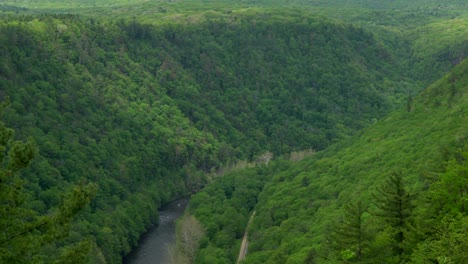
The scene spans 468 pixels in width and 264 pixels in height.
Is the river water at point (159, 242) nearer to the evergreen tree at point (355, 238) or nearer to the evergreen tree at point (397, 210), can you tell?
the evergreen tree at point (355, 238)

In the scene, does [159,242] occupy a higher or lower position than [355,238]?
lower

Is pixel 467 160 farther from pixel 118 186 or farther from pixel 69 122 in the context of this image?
pixel 69 122

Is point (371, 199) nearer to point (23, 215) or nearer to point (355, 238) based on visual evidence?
point (355, 238)

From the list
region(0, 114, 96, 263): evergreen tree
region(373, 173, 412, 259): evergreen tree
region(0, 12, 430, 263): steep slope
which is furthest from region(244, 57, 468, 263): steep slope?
region(0, 114, 96, 263): evergreen tree

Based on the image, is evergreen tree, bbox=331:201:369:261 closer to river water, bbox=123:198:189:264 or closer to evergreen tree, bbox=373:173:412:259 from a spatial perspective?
evergreen tree, bbox=373:173:412:259

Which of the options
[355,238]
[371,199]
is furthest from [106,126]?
[355,238]

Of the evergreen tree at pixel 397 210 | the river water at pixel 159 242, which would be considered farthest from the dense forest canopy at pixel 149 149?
the evergreen tree at pixel 397 210

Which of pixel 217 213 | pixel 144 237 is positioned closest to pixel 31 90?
pixel 144 237
